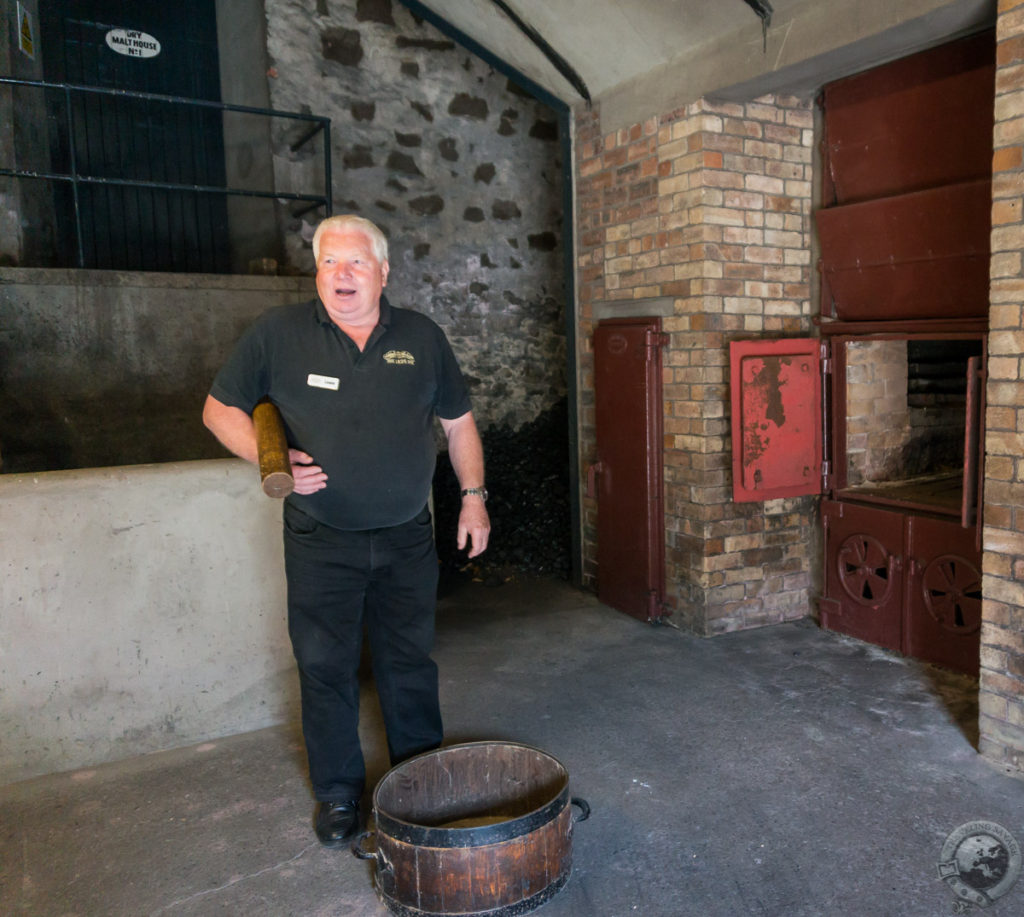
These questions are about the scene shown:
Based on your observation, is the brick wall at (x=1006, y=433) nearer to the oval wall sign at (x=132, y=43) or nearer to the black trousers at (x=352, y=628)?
the black trousers at (x=352, y=628)

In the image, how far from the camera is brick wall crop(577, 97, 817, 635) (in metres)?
3.99

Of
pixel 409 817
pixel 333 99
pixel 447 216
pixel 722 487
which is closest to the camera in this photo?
pixel 409 817

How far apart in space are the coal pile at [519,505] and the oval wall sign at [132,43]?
3.47 m

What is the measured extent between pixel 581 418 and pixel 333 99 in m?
2.73

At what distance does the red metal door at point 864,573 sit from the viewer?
151 inches

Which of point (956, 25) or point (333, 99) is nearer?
point (956, 25)

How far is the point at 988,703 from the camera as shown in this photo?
2869mm

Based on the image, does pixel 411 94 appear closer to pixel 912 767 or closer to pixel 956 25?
pixel 956 25

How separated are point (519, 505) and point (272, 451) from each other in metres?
3.72

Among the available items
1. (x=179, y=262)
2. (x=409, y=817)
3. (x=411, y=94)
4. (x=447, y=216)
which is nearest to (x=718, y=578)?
(x=409, y=817)

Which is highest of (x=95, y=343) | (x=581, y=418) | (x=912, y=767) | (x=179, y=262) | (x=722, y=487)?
(x=179, y=262)

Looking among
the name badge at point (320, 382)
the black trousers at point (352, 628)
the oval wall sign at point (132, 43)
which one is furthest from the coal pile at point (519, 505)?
the oval wall sign at point (132, 43)

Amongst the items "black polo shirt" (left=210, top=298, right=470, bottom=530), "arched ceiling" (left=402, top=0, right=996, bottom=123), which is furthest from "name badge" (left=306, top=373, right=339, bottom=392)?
"arched ceiling" (left=402, top=0, right=996, bottom=123)

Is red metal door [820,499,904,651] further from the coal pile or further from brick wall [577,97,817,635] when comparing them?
the coal pile
